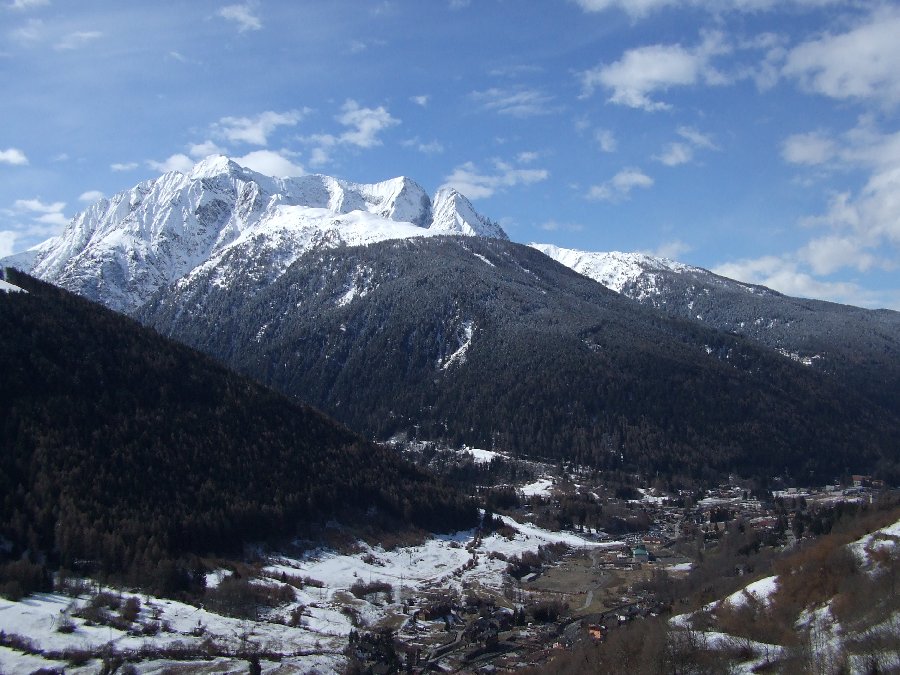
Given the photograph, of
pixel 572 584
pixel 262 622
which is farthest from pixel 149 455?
pixel 572 584

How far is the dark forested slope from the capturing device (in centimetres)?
9362

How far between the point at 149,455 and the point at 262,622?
40.4 m

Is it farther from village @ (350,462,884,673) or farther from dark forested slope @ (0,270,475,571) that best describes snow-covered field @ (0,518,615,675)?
dark forested slope @ (0,270,475,571)

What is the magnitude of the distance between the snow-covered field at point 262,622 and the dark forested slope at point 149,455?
9727mm

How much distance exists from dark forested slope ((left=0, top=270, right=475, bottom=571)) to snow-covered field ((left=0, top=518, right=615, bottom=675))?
31.9 feet

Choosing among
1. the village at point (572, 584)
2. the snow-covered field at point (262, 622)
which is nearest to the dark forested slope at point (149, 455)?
the snow-covered field at point (262, 622)

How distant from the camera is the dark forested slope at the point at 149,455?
93.6 m

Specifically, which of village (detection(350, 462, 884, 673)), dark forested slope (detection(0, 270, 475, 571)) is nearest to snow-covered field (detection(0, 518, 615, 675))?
village (detection(350, 462, 884, 673))

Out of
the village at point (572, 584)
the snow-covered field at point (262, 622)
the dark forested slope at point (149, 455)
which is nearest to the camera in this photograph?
the snow-covered field at point (262, 622)

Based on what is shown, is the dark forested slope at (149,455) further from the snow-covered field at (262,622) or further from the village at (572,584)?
the village at (572,584)

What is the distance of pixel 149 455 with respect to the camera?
111750 mm

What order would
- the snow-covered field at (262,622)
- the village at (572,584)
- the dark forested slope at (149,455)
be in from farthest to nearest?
the dark forested slope at (149,455) < the village at (572,584) < the snow-covered field at (262,622)

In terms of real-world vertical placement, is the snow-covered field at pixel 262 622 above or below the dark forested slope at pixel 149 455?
below

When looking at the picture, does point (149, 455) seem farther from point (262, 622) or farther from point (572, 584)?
point (572, 584)
